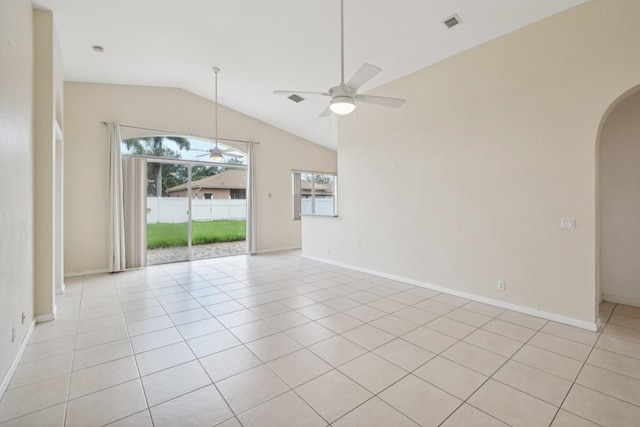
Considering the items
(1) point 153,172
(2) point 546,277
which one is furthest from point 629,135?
(1) point 153,172

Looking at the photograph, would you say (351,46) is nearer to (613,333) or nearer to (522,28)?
(522,28)

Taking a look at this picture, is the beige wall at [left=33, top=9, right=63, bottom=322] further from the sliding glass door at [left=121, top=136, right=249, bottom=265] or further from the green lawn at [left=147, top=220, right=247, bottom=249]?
the green lawn at [left=147, top=220, right=247, bottom=249]

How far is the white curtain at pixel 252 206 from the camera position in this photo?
7.32 m

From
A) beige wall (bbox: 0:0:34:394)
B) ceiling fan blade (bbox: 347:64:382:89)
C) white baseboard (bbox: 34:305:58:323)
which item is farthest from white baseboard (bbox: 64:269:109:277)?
ceiling fan blade (bbox: 347:64:382:89)

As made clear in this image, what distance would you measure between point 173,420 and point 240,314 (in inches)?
67.1

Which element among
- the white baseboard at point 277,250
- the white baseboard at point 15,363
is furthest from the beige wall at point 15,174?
the white baseboard at point 277,250

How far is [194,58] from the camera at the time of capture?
4.87 m

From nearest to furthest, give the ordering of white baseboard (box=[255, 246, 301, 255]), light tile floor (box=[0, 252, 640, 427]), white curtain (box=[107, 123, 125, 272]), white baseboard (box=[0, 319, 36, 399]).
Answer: light tile floor (box=[0, 252, 640, 427]), white baseboard (box=[0, 319, 36, 399]), white curtain (box=[107, 123, 125, 272]), white baseboard (box=[255, 246, 301, 255])

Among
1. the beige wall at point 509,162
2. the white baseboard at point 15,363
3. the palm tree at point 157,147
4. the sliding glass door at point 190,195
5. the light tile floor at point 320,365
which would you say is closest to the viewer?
the light tile floor at point 320,365

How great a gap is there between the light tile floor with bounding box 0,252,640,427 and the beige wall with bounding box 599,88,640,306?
1.22 ft

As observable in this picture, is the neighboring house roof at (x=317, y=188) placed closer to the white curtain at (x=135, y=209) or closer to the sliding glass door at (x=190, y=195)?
the sliding glass door at (x=190, y=195)

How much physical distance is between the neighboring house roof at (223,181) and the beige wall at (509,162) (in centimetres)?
378

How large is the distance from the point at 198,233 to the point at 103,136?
273cm

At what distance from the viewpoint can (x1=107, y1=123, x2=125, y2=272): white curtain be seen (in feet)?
18.2
